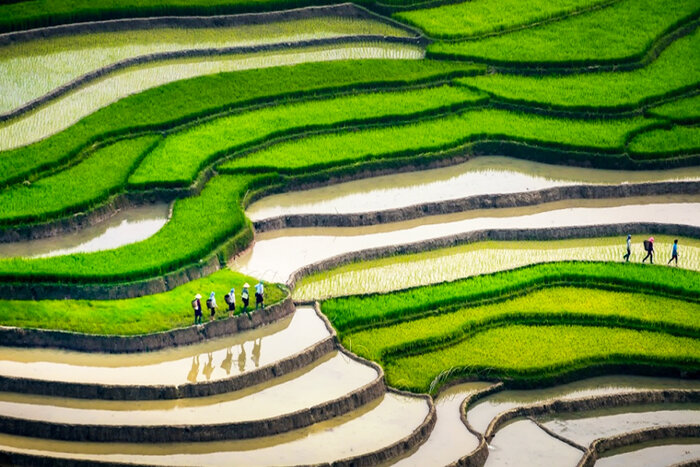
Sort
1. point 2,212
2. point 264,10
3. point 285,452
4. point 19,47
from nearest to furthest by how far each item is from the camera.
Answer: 1. point 285,452
2. point 2,212
3. point 19,47
4. point 264,10

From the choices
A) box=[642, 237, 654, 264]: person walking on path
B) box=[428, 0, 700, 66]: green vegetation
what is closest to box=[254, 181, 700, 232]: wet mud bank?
box=[642, 237, 654, 264]: person walking on path

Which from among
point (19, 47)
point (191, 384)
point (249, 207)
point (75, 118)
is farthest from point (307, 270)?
point (19, 47)

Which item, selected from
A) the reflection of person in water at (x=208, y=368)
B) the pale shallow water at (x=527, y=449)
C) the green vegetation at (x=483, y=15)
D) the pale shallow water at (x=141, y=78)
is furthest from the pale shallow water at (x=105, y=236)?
the green vegetation at (x=483, y=15)

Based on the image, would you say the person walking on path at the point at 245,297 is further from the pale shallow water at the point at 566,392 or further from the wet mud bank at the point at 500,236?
the pale shallow water at the point at 566,392

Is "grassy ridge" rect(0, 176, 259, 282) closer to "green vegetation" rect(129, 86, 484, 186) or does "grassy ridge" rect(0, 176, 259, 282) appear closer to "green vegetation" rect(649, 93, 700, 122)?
"green vegetation" rect(129, 86, 484, 186)

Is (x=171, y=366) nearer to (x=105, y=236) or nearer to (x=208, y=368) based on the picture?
(x=208, y=368)

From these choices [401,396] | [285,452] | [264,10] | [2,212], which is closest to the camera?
[285,452]

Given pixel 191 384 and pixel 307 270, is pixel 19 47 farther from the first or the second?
pixel 191 384

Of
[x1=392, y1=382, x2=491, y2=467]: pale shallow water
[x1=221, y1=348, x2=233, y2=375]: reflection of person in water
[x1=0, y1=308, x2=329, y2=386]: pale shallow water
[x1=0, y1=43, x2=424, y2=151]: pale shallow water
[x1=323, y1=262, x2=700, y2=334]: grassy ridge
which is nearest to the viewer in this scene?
[x1=392, y1=382, x2=491, y2=467]: pale shallow water
